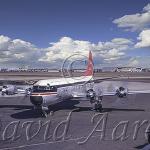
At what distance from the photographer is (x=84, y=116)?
34969 mm

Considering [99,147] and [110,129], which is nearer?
[99,147]

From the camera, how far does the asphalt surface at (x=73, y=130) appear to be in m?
21.6

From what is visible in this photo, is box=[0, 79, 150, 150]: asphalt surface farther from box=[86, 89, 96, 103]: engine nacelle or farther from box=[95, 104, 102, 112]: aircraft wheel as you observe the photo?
box=[86, 89, 96, 103]: engine nacelle

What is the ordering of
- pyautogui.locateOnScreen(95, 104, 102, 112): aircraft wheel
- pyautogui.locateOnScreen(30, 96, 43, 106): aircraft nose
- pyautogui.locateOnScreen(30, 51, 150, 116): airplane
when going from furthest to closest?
pyautogui.locateOnScreen(95, 104, 102, 112): aircraft wheel < pyautogui.locateOnScreen(30, 51, 150, 116): airplane < pyautogui.locateOnScreen(30, 96, 43, 106): aircraft nose

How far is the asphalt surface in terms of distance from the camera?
21.6 metres

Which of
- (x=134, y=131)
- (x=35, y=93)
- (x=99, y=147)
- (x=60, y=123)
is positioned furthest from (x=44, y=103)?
(x=99, y=147)

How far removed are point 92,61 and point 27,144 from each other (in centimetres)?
3342

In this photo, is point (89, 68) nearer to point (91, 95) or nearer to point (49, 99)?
point (91, 95)

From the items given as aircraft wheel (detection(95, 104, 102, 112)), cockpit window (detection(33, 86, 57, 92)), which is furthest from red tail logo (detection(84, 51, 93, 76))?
cockpit window (detection(33, 86, 57, 92))

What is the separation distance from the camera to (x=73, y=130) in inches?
Result: 1054

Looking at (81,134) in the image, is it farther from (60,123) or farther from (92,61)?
(92,61)

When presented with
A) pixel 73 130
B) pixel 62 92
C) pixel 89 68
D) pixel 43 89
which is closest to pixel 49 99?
pixel 43 89

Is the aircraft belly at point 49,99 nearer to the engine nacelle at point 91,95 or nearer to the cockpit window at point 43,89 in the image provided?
the cockpit window at point 43,89

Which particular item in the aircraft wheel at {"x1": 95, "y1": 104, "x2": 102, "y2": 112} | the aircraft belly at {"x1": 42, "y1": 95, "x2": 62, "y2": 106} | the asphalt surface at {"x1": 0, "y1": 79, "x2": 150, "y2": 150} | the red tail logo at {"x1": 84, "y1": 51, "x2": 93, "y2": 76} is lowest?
the asphalt surface at {"x1": 0, "y1": 79, "x2": 150, "y2": 150}
